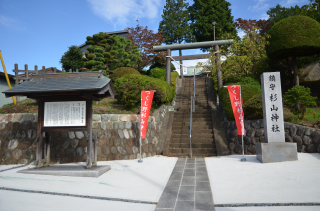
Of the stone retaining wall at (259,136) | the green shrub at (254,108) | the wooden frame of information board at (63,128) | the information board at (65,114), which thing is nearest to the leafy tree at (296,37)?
the green shrub at (254,108)

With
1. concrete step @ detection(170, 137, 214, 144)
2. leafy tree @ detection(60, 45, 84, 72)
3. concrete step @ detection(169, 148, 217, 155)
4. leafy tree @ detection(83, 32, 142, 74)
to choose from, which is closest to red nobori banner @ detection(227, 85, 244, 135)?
concrete step @ detection(169, 148, 217, 155)

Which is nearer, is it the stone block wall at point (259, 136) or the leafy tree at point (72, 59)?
the stone block wall at point (259, 136)

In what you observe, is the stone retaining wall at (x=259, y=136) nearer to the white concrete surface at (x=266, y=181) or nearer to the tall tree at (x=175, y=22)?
the white concrete surface at (x=266, y=181)

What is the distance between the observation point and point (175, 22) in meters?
26.2

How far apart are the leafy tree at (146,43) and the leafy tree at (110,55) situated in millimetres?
1823

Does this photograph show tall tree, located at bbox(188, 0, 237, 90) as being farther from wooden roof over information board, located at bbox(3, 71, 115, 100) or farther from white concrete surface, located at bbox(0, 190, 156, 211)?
white concrete surface, located at bbox(0, 190, 156, 211)

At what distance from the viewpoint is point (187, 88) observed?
60.5 ft

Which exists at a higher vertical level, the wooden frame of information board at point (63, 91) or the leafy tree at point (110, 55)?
the leafy tree at point (110, 55)

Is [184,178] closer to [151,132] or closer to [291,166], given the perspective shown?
[291,166]

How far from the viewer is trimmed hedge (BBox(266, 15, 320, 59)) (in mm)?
9688

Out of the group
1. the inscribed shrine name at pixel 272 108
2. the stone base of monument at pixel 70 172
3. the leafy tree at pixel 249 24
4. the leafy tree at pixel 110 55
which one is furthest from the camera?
the leafy tree at pixel 249 24

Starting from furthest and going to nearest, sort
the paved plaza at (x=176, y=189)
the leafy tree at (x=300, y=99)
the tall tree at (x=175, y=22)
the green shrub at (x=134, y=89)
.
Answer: the tall tree at (x=175, y=22)
the green shrub at (x=134, y=89)
the leafy tree at (x=300, y=99)
the paved plaza at (x=176, y=189)

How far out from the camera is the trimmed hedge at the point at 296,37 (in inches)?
381

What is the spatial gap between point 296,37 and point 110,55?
1285 cm
